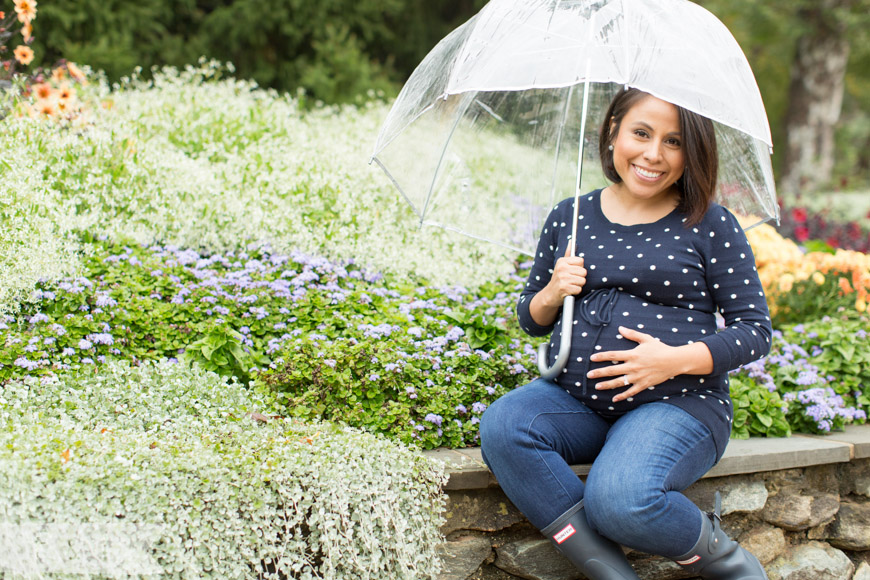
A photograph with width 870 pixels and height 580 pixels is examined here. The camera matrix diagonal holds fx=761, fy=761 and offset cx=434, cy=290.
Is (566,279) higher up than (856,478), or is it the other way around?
(566,279)

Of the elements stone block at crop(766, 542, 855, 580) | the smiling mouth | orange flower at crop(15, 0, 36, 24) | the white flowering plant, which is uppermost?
orange flower at crop(15, 0, 36, 24)

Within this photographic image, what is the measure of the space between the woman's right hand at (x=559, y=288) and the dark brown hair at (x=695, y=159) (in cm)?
34

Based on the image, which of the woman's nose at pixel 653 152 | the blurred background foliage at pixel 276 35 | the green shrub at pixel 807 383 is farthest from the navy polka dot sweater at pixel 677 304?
the blurred background foliage at pixel 276 35

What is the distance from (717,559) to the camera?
1999mm

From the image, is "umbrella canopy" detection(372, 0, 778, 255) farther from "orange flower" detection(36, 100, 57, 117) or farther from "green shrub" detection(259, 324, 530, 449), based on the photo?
"orange flower" detection(36, 100, 57, 117)

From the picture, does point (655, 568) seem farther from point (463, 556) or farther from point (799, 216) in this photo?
point (799, 216)

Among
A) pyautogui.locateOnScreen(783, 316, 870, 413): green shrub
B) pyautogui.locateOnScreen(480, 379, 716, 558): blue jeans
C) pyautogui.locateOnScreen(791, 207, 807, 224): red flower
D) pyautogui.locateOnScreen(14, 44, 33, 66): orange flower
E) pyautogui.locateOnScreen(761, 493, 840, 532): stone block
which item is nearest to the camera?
pyautogui.locateOnScreen(480, 379, 716, 558): blue jeans

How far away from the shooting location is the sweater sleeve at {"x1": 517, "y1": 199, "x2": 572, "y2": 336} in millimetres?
2398

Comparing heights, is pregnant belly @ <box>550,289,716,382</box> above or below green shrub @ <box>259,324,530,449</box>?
above

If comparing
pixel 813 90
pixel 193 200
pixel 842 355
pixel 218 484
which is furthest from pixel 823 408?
pixel 813 90

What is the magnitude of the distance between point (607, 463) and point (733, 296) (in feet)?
1.94

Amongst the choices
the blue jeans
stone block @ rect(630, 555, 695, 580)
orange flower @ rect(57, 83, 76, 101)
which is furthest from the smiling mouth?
orange flower @ rect(57, 83, 76, 101)

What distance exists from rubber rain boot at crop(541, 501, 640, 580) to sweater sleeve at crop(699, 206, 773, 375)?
54 cm

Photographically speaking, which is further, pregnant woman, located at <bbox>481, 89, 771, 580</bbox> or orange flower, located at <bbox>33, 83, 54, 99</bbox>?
orange flower, located at <bbox>33, 83, 54, 99</bbox>
